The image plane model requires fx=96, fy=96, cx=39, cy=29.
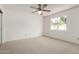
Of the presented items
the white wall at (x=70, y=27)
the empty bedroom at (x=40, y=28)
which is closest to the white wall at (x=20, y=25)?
the empty bedroom at (x=40, y=28)

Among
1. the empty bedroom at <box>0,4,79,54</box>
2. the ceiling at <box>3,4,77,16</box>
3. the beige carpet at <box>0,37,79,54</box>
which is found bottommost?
the beige carpet at <box>0,37,79,54</box>

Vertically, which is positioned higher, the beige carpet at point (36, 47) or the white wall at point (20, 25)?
the white wall at point (20, 25)

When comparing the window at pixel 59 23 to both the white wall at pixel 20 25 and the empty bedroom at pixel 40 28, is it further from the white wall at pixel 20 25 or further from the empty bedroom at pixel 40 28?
the white wall at pixel 20 25

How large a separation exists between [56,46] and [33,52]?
38 centimetres

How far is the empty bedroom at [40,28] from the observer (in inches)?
59.1

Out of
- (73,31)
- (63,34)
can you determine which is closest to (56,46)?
(63,34)

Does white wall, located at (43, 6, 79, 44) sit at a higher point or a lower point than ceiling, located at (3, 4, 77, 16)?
lower

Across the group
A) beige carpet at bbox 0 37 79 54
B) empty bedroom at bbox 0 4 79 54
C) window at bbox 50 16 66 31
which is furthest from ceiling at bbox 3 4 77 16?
beige carpet at bbox 0 37 79 54

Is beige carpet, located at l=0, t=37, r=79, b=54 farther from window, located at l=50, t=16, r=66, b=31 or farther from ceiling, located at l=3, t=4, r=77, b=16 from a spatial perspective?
ceiling, located at l=3, t=4, r=77, b=16

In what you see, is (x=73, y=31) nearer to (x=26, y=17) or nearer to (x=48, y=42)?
(x=48, y=42)

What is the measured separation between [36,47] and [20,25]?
17.5 inches

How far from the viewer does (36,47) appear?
1.53m

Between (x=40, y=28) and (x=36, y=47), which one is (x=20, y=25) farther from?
(x=36, y=47)

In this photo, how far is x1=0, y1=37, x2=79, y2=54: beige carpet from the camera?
1509mm
